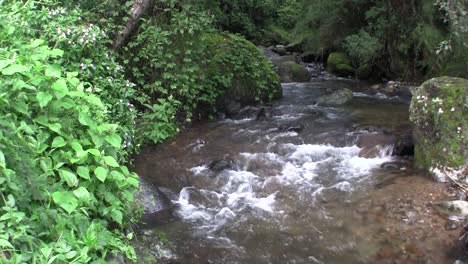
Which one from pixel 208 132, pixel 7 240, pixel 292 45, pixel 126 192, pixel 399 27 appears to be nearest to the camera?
pixel 7 240

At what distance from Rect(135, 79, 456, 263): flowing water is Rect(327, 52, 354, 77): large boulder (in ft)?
17.2

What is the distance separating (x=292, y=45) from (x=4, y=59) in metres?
19.0

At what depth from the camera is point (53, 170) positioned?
2666mm

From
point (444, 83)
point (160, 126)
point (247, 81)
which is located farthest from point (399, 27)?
point (160, 126)

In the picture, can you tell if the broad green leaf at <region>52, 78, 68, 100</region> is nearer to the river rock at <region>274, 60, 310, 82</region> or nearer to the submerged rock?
the submerged rock

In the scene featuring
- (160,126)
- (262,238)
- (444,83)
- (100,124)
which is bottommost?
(262,238)

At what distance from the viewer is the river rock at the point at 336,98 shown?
11.7 metres

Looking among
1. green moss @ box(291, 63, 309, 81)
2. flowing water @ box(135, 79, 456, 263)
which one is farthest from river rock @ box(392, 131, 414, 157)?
green moss @ box(291, 63, 309, 81)

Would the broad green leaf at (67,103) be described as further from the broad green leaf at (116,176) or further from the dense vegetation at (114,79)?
the broad green leaf at (116,176)

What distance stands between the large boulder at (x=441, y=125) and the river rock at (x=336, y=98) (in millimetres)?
4165

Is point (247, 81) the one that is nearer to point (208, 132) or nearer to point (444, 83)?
point (208, 132)

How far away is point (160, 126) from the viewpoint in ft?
24.4

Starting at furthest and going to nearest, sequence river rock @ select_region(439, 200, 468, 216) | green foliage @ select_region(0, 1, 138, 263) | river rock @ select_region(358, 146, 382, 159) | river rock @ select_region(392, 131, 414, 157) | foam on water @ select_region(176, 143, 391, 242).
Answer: river rock @ select_region(358, 146, 382, 159) < river rock @ select_region(392, 131, 414, 157) < foam on water @ select_region(176, 143, 391, 242) < river rock @ select_region(439, 200, 468, 216) < green foliage @ select_region(0, 1, 138, 263)

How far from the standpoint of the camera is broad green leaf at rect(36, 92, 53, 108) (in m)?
2.66
